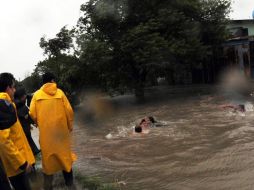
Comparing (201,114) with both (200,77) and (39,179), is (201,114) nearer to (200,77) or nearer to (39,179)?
(39,179)

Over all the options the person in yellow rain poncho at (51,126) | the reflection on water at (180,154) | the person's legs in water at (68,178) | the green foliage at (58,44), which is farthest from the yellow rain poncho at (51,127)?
the green foliage at (58,44)

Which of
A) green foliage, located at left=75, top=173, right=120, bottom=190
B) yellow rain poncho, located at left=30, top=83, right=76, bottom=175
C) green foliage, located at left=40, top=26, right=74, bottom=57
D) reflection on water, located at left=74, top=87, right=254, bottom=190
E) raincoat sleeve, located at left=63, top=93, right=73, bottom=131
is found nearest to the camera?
yellow rain poncho, located at left=30, top=83, right=76, bottom=175

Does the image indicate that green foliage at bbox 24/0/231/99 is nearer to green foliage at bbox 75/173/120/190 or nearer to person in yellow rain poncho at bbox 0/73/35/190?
green foliage at bbox 75/173/120/190

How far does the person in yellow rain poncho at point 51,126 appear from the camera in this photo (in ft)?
19.2

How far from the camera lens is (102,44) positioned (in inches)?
920

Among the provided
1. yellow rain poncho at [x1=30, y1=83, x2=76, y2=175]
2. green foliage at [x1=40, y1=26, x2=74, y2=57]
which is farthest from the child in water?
green foliage at [x1=40, y1=26, x2=74, y2=57]

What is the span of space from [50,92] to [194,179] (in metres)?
2.79

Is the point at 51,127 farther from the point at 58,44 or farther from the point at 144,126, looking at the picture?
the point at 58,44

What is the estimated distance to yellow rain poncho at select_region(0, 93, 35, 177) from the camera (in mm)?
4281

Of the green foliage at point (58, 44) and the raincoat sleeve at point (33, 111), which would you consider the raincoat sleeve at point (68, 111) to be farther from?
the green foliage at point (58, 44)

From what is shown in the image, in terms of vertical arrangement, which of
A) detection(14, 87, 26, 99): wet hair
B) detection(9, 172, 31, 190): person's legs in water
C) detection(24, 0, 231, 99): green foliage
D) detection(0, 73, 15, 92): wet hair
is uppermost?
detection(24, 0, 231, 99): green foliage

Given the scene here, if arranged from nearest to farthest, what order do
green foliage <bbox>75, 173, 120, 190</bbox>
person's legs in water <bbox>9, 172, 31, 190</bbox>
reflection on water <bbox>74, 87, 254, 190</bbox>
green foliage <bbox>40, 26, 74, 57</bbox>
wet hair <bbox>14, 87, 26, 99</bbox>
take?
person's legs in water <bbox>9, 172, 31, 190</bbox> < green foliage <bbox>75, 173, 120, 190</bbox> < wet hair <bbox>14, 87, 26, 99</bbox> < reflection on water <bbox>74, 87, 254, 190</bbox> < green foliage <bbox>40, 26, 74, 57</bbox>

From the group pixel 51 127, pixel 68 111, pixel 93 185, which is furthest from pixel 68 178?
pixel 68 111

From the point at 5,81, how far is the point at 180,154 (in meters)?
5.30
